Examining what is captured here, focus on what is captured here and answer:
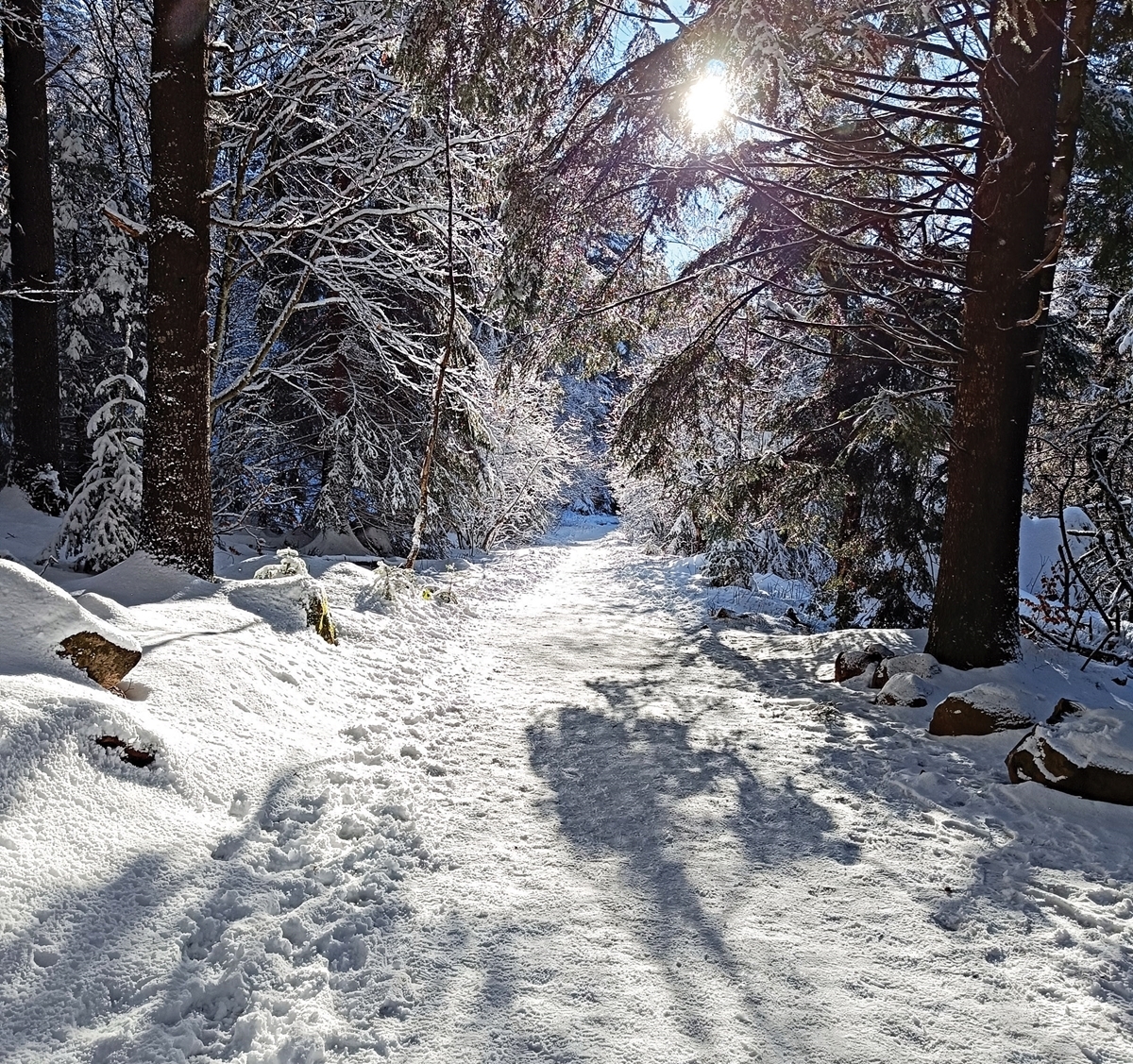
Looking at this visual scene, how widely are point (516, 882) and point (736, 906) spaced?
97 centimetres

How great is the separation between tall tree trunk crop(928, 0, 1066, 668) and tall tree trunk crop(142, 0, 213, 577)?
639 centimetres

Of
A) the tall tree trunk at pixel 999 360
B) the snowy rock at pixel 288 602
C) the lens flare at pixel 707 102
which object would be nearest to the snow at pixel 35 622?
the snowy rock at pixel 288 602

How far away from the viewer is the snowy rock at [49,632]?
3572 millimetres

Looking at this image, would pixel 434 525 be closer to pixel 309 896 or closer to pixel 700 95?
pixel 700 95

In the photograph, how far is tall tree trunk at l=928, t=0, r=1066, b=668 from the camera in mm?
5445

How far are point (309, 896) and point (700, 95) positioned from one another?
525cm

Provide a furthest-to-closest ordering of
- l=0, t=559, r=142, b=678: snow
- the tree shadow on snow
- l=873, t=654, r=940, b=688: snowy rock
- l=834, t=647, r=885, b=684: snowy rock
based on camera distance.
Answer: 1. l=834, t=647, r=885, b=684: snowy rock
2. l=873, t=654, r=940, b=688: snowy rock
3. l=0, t=559, r=142, b=678: snow
4. the tree shadow on snow

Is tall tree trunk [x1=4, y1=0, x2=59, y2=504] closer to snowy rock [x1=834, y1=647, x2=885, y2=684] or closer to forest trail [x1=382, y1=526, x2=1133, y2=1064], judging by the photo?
forest trail [x1=382, y1=526, x2=1133, y2=1064]

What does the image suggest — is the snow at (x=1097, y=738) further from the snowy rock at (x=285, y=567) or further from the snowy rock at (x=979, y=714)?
the snowy rock at (x=285, y=567)

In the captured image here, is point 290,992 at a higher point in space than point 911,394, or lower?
lower

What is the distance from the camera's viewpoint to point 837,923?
2.83 metres

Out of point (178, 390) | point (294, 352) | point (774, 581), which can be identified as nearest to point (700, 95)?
point (178, 390)

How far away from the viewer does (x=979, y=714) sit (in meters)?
4.79

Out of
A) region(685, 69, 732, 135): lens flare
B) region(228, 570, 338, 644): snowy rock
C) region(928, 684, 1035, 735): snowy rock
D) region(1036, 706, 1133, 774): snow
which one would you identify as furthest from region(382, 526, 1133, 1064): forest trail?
region(685, 69, 732, 135): lens flare
